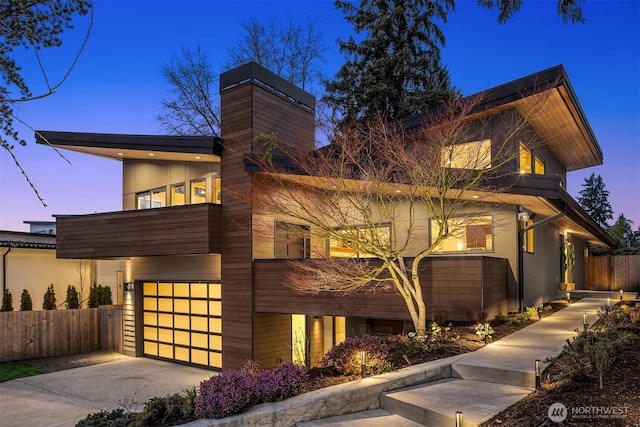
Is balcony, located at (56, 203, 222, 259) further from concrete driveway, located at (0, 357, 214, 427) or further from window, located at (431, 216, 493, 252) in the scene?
window, located at (431, 216, 493, 252)

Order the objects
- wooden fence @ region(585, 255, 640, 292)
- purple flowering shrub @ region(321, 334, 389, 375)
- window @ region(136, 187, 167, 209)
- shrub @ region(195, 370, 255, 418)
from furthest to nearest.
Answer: wooden fence @ region(585, 255, 640, 292) < window @ region(136, 187, 167, 209) < purple flowering shrub @ region(321, 334, 389, 375) < shrub @ region(195, 370, 255, 418)

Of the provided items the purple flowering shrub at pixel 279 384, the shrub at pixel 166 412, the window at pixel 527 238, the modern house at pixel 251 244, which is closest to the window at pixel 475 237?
the modern house at pixel 251 244

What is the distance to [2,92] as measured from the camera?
4418 millimetres

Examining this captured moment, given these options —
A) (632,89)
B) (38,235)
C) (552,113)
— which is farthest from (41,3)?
(632,89)

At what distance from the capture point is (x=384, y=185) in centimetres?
959

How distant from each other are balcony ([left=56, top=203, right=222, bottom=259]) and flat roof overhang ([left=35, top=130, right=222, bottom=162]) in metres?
1.61

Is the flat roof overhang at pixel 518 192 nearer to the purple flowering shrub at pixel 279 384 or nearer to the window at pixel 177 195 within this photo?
the window at pixel 177 195

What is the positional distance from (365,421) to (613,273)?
2117 cm

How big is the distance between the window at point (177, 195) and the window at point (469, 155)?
27.7 ft

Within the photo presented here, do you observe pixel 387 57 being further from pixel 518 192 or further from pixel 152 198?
pixel 518 192

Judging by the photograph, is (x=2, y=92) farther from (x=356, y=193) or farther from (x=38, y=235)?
(x=38, y=235)

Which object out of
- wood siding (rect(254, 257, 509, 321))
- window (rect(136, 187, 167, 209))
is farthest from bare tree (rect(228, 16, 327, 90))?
wood siding (rect(254, 257, 509, 321))

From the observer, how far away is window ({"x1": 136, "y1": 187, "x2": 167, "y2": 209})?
15453 millimetres

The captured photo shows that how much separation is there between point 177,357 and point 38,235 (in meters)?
9.69
